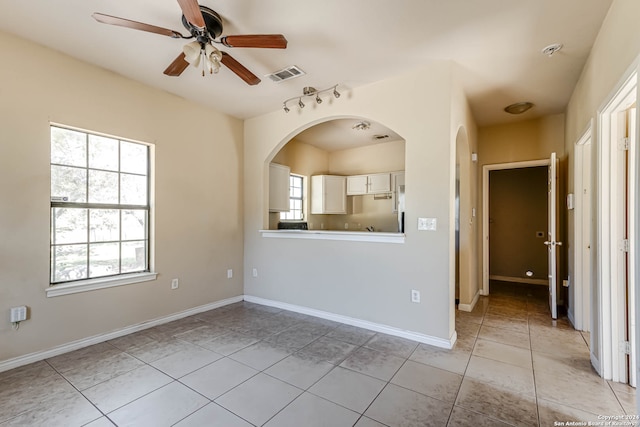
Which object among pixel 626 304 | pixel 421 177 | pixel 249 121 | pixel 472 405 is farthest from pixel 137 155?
pixel 626 304

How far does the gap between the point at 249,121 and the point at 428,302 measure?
11.6ft

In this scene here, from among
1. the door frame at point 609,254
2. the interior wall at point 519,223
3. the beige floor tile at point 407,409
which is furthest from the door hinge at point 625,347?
the interior wall at point 519,223

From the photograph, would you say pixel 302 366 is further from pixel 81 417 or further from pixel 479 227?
pixel 479 227

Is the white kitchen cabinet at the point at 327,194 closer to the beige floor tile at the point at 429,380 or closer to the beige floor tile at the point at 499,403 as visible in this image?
the beige floor tile at the point at 429,380

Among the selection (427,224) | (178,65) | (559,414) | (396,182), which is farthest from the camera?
(396,182)

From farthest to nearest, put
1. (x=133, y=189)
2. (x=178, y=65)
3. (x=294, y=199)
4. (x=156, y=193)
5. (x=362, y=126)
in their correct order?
(x=294, y=199) → (x=362, y=126) → (x=156, y=193) → (x=133, y=189) → (x=178, y=65)

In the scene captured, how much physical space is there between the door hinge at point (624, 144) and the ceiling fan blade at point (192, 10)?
3124 millimetres

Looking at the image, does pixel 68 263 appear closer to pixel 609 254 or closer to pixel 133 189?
pixel 133 189

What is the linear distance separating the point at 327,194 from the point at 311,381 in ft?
13.5

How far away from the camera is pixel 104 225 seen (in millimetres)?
3066

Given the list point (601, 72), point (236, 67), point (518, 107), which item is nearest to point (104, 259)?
point (236, 67)

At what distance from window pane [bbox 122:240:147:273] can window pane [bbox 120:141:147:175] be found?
2.77 ft

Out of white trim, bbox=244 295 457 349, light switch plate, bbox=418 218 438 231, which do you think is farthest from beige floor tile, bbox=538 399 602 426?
light switch plate, bbox=418 218 438 231

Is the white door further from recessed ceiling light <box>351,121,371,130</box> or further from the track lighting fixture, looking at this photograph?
the track lighting fixture
